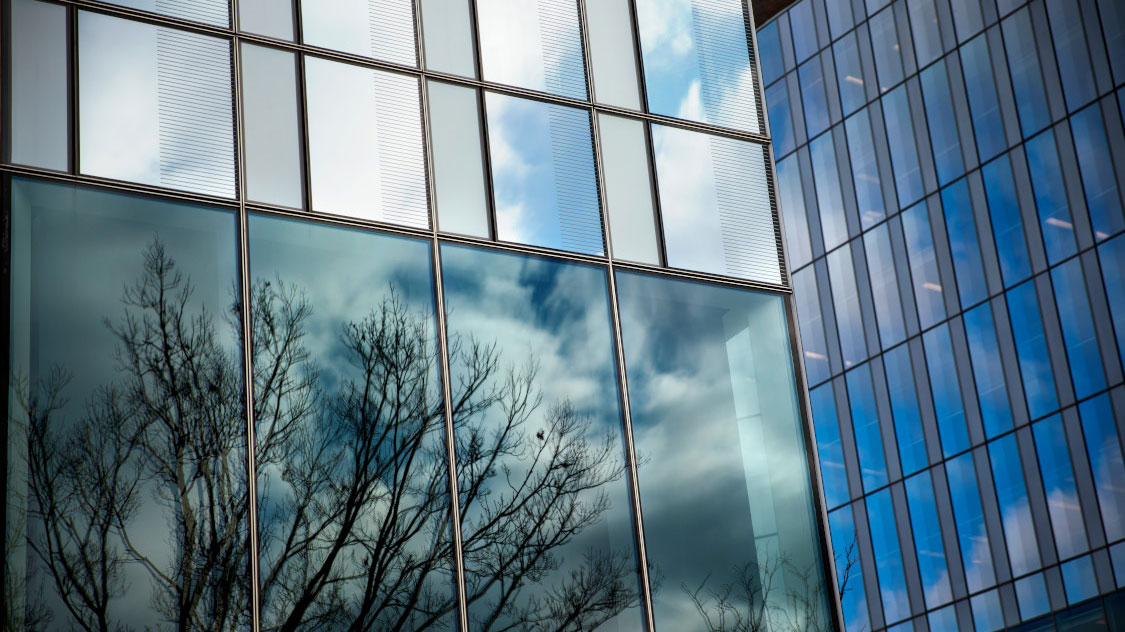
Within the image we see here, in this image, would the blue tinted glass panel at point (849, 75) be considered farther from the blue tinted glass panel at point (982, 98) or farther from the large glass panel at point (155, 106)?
the large glass panel at point (155, 106)

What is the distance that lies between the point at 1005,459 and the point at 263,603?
37106 millimetres

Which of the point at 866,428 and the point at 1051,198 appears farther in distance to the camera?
the point at 866,428

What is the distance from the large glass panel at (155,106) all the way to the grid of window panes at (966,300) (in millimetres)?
31450

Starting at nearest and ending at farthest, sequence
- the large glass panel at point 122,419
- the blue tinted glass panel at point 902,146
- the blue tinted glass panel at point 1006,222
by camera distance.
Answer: the large glass panel at point 122,419 < the blue tinted glass panel at point 1006,222 < the blue tinted glass panel at point 902,146

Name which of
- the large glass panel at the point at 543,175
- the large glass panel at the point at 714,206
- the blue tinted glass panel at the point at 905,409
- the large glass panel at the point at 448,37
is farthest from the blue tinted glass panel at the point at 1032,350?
the large glass panel at the point at 448,37

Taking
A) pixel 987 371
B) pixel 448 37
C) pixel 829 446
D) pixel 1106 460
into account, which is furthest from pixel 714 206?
pixel 829 446

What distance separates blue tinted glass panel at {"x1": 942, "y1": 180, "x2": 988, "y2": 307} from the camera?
153 feet

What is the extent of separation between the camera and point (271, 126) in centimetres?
1421

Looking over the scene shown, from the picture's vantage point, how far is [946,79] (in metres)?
49.2

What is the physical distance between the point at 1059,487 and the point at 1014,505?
6.51 ft

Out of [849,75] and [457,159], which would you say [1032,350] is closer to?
[849,75]

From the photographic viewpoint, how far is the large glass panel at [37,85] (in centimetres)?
1280

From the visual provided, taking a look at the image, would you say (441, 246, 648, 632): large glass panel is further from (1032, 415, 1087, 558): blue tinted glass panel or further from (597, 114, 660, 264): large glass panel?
(1032, 415, 1087, 558): blue tinted glass panel

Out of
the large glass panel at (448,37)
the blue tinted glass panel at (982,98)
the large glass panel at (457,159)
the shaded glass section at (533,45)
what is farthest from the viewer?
the blue tinted glass panel at (982,98)
